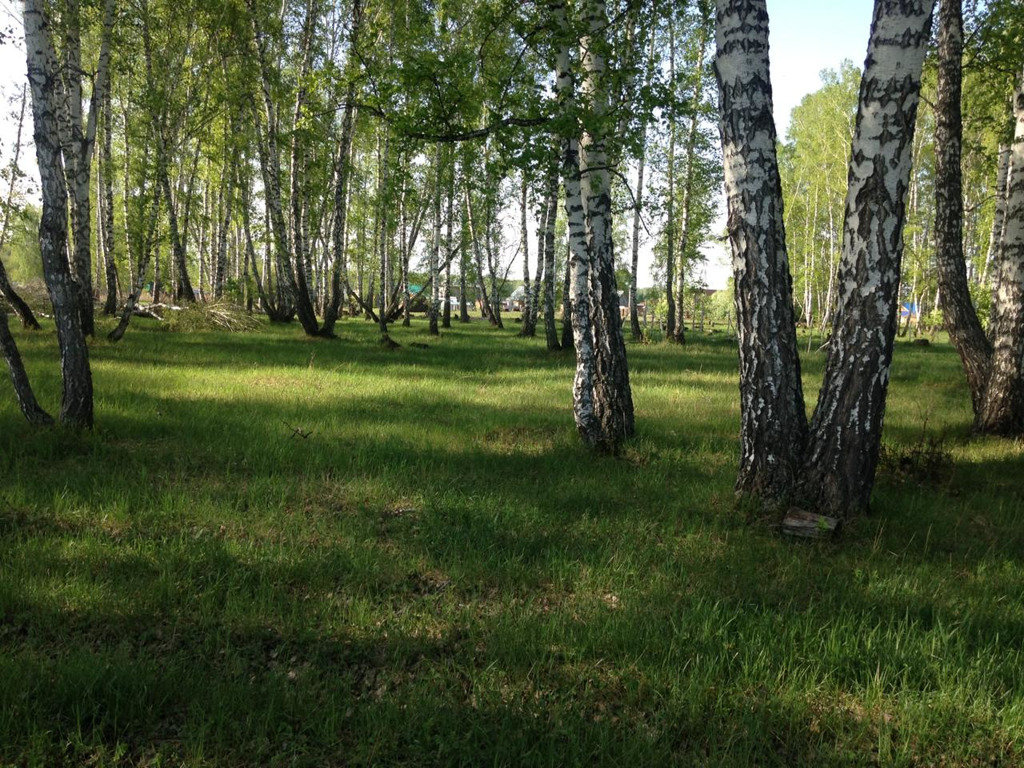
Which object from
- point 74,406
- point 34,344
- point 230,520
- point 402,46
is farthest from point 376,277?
point 230,520

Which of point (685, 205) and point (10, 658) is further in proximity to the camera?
point (685, 205)

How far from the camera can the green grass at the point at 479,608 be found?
2510mm

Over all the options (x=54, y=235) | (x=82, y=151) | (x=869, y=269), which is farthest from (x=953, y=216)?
(x=82, y=151)

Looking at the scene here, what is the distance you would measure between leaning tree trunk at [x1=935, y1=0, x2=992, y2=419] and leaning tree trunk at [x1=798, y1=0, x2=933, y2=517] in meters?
4.62

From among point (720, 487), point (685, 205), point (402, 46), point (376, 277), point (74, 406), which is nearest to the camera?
point (720, 487)

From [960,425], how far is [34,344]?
16.5 m

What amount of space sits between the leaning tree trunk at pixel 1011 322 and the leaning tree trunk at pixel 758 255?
13.8ft

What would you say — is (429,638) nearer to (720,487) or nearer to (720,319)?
(720,487)

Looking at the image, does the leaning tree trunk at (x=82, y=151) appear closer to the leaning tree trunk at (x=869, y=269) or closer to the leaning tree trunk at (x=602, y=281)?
the leaning tree trunk at (x=602, y=281)

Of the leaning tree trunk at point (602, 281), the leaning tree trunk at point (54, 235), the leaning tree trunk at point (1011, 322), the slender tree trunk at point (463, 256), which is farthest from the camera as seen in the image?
the slender tree trunk at point (463, 256)

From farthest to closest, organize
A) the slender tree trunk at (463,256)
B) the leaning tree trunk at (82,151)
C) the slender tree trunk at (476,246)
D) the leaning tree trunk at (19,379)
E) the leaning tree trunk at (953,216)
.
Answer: the slender tree trunk at (476,246) → the slender tree trunk at (463,256) → the leaning tree trunk at (82,151) → the leaning tree trunk at (953,216) → the leaning tree trunk at (19,379)

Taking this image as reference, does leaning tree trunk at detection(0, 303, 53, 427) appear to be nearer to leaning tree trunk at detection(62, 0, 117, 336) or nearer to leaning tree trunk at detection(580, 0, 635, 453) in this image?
leaning tree trunk at detection(580, 0, 635, 453)

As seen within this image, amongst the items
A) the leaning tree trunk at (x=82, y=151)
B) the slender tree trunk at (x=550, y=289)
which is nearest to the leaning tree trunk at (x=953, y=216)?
the slender tree trunk at (x=550, y=289)

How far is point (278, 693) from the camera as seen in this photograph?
8.82 ft
